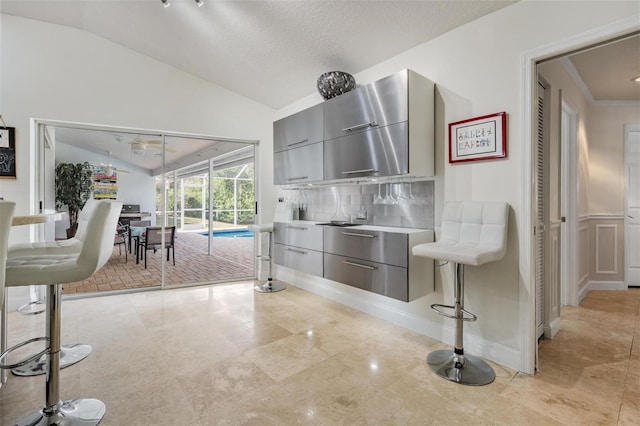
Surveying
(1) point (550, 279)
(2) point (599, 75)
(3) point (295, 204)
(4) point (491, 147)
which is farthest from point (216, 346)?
(2) point (599, 75)

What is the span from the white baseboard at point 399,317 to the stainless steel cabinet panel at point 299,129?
1716 mm

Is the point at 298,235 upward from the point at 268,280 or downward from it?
upward

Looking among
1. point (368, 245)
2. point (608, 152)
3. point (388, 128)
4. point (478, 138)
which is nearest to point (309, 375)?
point (368, 245)

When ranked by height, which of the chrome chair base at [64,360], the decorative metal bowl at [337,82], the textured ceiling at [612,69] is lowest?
the chrome chair base at [64,360]

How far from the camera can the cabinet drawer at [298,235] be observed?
3326 millimetres

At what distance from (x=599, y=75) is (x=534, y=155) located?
2208mm

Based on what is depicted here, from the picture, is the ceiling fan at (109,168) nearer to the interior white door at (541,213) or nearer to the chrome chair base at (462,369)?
the chrome chair base at (462,369)

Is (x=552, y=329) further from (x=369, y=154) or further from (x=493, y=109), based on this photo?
(x=369, y=154)

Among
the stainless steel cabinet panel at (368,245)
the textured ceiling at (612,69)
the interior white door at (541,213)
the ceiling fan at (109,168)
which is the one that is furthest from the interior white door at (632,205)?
the ceiling fan at (109,168)

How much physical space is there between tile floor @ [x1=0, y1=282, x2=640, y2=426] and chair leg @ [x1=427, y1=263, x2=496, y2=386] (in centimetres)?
7

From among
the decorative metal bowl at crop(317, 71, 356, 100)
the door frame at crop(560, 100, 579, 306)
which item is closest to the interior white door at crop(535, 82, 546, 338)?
the door frame at crop(560, 100, 579, 306)

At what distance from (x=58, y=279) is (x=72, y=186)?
9.91ft

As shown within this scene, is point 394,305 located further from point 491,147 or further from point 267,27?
point 267,27

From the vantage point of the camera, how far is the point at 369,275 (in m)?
2.72
